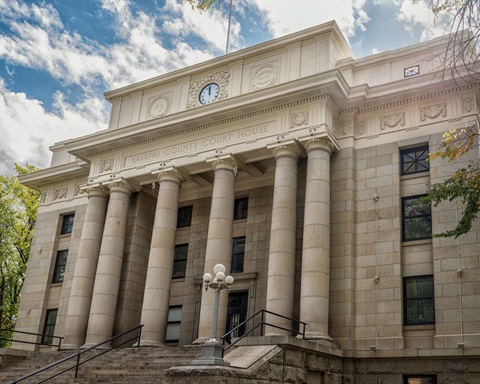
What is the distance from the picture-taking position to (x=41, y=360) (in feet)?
81.2

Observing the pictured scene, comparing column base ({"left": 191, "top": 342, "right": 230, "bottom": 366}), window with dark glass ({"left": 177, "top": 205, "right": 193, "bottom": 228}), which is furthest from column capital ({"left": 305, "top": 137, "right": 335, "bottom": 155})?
column base ({"left": 191, "top": 342, "right": 230, "bottom": 366})

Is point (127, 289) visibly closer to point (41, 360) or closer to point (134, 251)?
point (134, 251)

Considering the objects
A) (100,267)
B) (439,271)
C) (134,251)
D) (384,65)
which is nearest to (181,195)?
(134,251)

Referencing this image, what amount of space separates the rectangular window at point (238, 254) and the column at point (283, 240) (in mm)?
4496

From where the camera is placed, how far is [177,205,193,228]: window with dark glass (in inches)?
1150

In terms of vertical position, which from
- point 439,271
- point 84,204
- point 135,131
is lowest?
point 439,271

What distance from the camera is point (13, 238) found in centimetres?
3825

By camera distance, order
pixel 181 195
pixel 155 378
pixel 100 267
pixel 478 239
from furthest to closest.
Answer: pixel 181 195 < pixel 100 267 < pixel 478 239 < pixel 155 378

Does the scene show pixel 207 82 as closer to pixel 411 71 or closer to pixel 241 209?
pixel 241 209

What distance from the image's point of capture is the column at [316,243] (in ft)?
67.1

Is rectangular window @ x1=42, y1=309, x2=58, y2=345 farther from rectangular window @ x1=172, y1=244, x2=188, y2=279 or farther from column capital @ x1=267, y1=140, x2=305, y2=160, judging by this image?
column capital @ x1=267, y1=140, x2=305, y2=160

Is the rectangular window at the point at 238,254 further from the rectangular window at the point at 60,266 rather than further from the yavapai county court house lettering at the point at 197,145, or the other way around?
the rectangular window at the point at 60,266

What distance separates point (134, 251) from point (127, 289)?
1.84 m

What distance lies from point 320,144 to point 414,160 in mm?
3608
